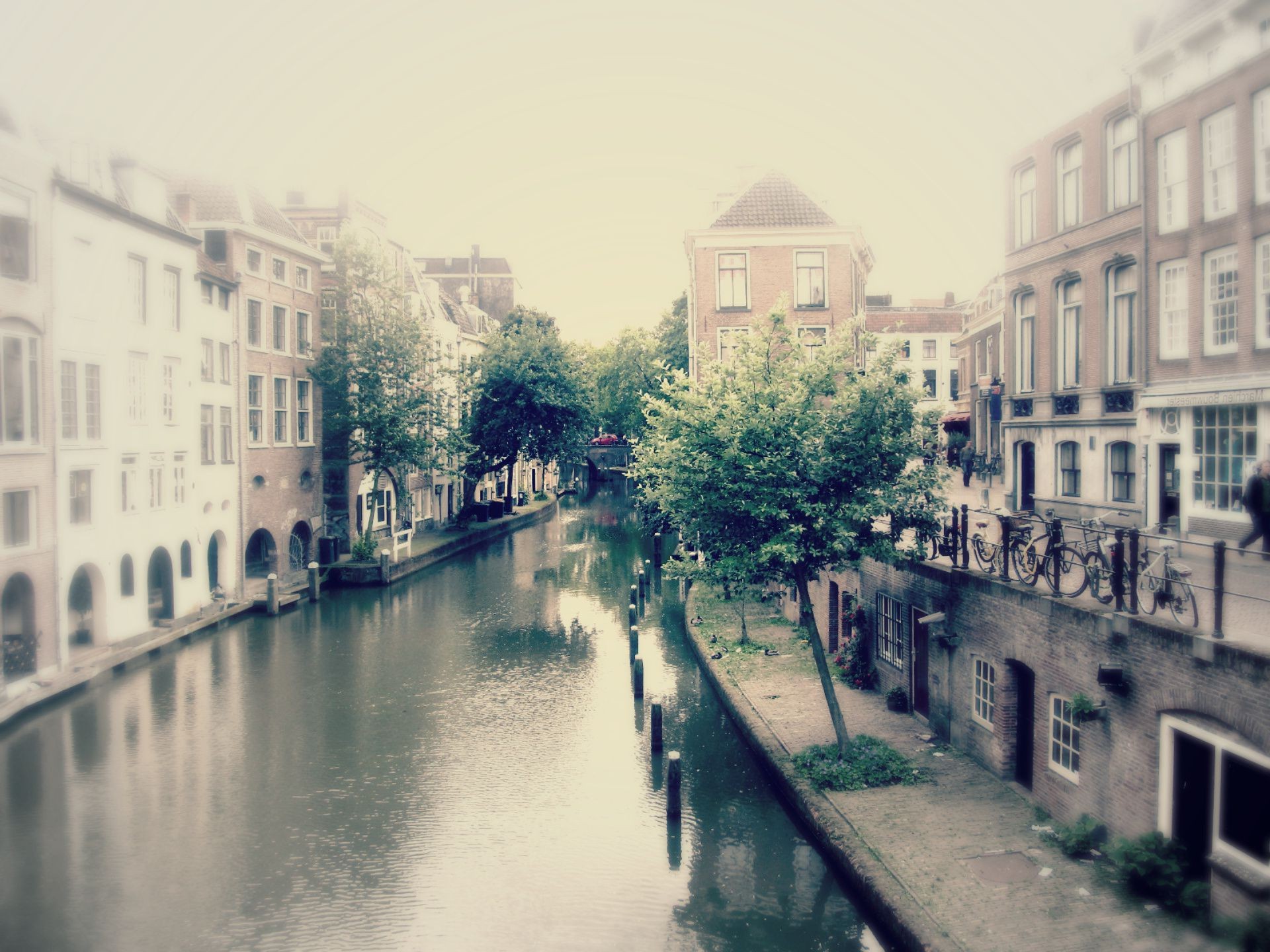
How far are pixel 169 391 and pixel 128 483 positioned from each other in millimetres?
3828

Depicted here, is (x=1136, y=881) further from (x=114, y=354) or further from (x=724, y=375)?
(x=114, y=354)

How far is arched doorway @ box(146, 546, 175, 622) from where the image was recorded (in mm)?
27781

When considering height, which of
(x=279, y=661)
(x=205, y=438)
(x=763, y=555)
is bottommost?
(x=279, y=661)

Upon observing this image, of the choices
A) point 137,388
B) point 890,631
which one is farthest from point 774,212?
point 137,388

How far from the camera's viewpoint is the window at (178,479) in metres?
28.2

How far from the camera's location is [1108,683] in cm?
1030

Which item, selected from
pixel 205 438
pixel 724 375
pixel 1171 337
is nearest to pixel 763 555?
pixel 724 375

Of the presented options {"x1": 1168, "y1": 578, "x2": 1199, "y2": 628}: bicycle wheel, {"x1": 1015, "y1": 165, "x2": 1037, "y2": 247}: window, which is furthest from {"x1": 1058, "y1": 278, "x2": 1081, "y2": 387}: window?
{"x1": 1168, "y1": 578, "x2": 1199, "y2": 628}: bicycle wheel

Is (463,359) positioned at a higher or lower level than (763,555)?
higher

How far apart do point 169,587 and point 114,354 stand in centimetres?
728

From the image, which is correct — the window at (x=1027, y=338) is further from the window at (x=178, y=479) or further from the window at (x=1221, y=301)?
the window at (x=178, y=479)

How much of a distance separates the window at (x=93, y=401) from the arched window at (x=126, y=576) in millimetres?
3503

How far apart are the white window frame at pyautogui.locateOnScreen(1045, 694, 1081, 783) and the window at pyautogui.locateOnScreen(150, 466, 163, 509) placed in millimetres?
24256

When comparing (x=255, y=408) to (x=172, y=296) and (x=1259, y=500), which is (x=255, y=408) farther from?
(x=1259, y=500)
